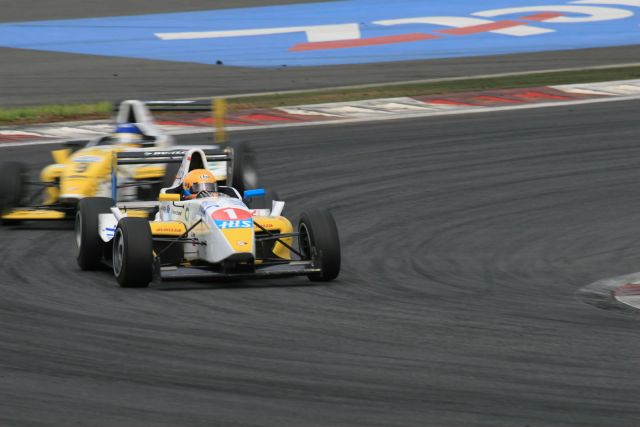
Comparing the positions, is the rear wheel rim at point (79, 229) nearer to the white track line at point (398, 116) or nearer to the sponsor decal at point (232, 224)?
the sponsor decal at point (232, 224)

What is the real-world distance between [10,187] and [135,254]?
4294 millimetres

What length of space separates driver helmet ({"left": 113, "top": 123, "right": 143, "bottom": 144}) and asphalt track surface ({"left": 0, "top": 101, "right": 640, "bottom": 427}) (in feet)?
4.85

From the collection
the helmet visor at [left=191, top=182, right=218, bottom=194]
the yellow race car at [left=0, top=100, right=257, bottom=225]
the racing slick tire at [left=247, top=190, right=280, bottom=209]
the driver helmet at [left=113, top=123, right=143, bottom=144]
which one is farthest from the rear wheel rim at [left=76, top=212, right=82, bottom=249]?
the driver helmet at [left=113, top=123, right=143, bottom=144]

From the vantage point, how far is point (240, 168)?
48.2 feet

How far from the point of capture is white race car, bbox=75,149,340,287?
11.0m

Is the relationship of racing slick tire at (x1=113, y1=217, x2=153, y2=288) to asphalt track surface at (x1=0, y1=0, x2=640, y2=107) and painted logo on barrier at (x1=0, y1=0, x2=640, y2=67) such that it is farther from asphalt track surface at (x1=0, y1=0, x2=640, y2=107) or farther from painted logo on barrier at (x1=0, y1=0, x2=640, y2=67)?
painted logo on barrier at (x1=0, y1=0, x2=640, y2=67)

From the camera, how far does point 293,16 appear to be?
32344mm

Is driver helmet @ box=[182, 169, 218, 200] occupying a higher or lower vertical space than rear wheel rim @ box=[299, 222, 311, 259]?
higher

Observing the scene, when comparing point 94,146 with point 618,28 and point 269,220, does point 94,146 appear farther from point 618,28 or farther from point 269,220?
point 618,28

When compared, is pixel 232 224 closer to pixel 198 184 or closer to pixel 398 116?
pixel 198 184

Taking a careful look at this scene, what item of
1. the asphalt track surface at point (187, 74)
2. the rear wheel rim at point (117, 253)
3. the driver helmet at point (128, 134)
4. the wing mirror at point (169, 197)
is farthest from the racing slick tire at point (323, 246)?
the asphalt track surface at point (187, 74)

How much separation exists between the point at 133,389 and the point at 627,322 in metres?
3.91

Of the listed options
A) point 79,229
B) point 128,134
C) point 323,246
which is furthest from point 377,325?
point 128,134

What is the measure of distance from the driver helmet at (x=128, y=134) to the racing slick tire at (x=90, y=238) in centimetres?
339
